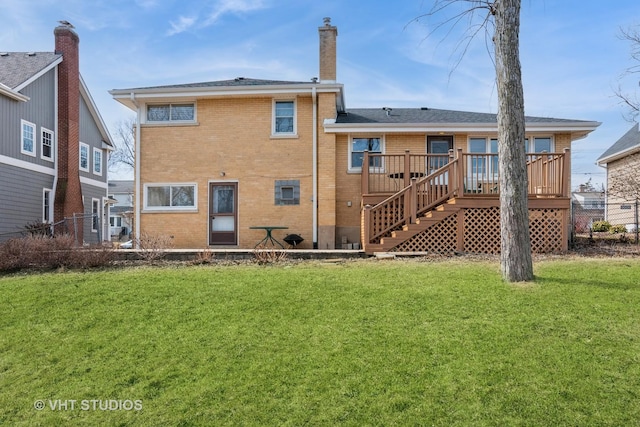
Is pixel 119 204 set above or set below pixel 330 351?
above

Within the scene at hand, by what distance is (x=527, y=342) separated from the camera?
4.66 m

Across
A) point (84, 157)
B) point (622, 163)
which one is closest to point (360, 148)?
point (84, 157)

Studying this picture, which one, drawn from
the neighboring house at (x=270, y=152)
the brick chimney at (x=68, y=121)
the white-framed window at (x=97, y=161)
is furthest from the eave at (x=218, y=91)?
the white-framed window at (x=97, y=161)

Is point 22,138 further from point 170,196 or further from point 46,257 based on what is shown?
point 46,257

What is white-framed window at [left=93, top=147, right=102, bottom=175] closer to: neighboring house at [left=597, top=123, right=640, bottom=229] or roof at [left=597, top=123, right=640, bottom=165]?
neighboring house at [left=597, top=123, right=640, bottom=229]

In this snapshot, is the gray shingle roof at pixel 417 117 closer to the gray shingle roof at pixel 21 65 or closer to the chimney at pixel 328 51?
the chimney at pixel 328 51

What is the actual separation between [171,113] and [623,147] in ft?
72.8

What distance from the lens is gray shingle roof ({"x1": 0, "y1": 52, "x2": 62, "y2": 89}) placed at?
17.1m

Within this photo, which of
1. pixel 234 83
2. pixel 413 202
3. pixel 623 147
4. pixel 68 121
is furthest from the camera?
pixel 623 147

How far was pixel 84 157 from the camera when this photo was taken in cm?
2169

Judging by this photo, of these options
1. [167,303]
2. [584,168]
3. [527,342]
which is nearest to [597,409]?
[527,342]

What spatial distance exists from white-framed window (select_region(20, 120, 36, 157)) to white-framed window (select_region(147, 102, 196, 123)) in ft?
22.1

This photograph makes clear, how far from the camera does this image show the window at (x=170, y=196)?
13.9m

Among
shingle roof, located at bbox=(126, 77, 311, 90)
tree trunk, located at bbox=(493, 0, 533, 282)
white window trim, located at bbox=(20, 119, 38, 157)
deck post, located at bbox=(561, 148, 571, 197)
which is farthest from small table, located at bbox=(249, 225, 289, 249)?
white window trim, located at bbox=(20, 119, 38, 157)
